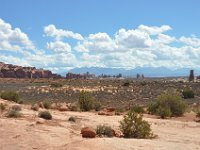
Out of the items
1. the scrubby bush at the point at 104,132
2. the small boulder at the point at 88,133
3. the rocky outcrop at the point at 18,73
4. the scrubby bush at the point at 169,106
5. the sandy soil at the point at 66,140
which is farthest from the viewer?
the rocky outcrop at the point at 18,73

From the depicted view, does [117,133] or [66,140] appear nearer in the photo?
[66,140]

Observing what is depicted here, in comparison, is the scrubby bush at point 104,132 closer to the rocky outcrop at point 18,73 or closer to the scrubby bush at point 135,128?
the scrubby bush at point 135,128

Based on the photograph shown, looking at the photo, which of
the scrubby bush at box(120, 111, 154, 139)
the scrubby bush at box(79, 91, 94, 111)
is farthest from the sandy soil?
the scrubby bush at box(79, 91, 94, 111)

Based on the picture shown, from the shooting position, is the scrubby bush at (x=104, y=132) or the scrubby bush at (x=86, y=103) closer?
the scrubby bush at (x=104, y=132)

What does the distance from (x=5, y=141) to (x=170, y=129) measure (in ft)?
39.0

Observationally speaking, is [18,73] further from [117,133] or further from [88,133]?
[88,133]

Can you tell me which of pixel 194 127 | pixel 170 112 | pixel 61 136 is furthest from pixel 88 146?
pixel 170 112

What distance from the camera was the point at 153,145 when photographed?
767 inches

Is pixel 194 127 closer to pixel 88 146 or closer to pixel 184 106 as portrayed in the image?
pixel 184 106

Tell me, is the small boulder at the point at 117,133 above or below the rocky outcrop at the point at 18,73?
below

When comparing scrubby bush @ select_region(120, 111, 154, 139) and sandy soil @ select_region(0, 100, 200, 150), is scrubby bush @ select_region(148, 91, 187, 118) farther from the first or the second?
scrubby bush @ select_region(120, 111, 154, 139)

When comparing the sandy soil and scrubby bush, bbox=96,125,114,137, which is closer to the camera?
the sandy soil

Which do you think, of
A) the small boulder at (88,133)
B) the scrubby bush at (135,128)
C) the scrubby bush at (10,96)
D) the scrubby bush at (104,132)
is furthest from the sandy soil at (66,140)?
the scrubby bush at (10,96)

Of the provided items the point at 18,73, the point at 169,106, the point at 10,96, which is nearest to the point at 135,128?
the point at 169,106
